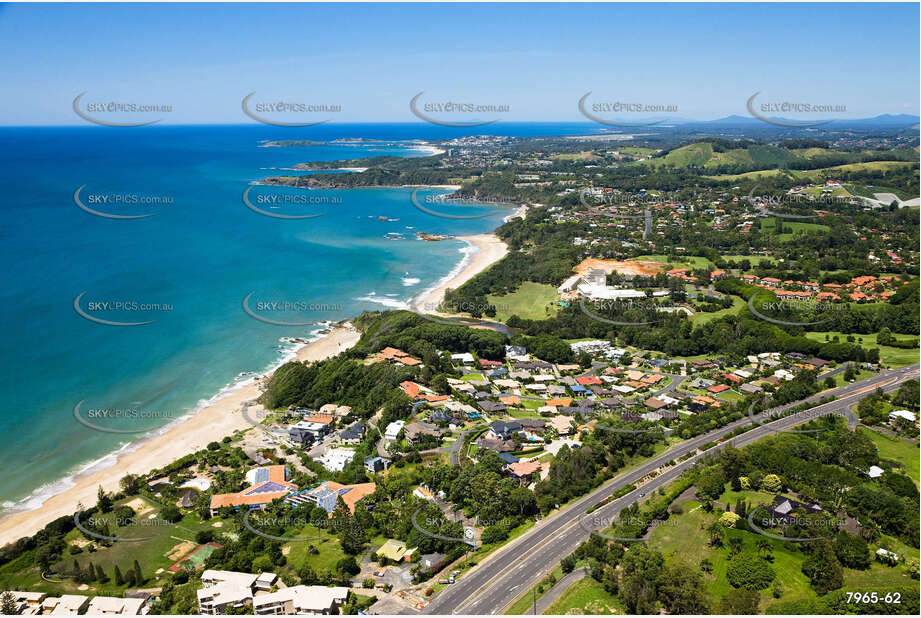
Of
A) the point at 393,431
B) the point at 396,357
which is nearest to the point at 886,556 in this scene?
the point at 393,431

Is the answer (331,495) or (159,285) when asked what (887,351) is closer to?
(331,495)

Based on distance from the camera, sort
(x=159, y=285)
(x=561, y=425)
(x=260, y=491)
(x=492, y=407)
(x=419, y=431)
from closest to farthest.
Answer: (x=260, y=491) < (x=419, y=431) < (x=561, y=425) < (x=492, y=407) < (x=159, y=285)

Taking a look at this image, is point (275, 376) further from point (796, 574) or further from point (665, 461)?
point (796, 574)

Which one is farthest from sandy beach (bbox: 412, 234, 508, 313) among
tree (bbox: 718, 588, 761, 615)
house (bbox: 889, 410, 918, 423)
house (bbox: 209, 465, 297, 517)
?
tree (bbox: 718, 588, 761, 615)

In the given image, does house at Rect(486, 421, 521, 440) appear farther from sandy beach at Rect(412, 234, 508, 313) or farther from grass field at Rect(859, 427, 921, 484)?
sandy beach at Rect(412, 234, 508, 313)

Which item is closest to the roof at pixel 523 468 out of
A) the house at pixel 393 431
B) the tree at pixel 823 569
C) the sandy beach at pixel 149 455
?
the house at pixel 393 431

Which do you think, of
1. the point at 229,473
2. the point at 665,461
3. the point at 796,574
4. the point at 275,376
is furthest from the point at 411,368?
the point at 796,574
